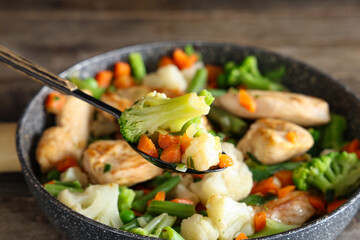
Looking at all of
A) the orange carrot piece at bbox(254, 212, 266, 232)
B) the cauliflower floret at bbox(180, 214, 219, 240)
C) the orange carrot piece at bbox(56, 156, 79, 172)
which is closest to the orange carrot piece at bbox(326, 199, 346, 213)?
the orange carrot piece at bbox(254, 212, 266, 232)

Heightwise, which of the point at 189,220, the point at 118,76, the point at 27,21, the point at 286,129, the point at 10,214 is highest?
the point at 27,21

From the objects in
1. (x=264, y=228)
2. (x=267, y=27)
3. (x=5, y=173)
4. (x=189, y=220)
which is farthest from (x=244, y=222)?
(x=267, y=27)

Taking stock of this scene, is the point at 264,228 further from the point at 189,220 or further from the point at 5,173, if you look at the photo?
A: the point at 5,173

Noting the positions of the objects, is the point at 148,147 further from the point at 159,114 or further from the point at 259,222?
the point at 259,222

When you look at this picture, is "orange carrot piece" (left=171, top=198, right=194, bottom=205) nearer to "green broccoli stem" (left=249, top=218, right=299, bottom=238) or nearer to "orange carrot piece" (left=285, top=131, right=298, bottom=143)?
"green broccoli stem" (left=249, top=218, right=299, bottom=238)

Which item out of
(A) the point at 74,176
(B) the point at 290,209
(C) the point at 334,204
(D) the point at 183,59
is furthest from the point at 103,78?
(C) the point at 334,204

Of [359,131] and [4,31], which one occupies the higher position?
[4,31]
